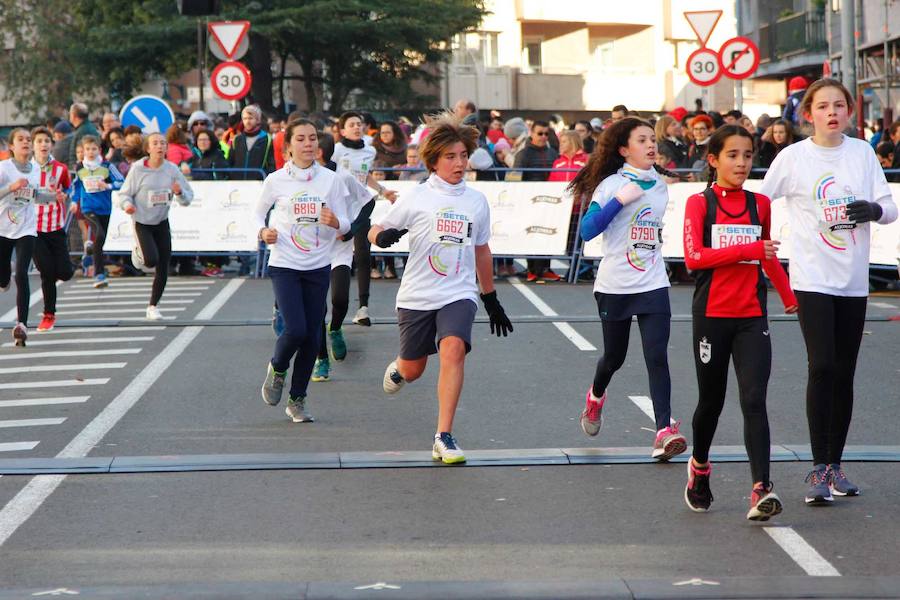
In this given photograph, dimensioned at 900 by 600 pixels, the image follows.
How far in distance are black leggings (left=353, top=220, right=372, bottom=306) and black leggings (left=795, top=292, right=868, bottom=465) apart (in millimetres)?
6293

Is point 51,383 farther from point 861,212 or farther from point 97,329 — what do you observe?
point 861,212

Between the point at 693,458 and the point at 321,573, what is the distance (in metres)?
1.85

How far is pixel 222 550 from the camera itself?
6.46m

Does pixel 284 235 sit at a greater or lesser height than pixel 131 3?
lesser

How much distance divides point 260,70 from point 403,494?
35.3 meters

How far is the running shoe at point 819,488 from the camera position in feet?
23.5

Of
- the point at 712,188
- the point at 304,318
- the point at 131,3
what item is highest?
Answer: the point at 131,3

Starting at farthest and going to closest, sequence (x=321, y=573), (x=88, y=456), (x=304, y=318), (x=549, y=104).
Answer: (x=549, y=104) < (x=304, y=318) < (x=88, y=456) < (x=321, y=573)

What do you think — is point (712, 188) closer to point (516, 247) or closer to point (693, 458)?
point (693, 458)

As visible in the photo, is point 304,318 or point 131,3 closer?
point 304,318

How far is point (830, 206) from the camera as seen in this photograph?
7.29 meters

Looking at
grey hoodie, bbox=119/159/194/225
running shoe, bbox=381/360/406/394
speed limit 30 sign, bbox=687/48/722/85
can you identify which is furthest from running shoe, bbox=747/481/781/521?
speed limit 30 sign, bbox=687/48/722/85

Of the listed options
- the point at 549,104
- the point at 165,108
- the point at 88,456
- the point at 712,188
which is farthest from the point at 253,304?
the point at 549,104

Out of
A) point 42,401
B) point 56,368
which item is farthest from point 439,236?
point 56,368
